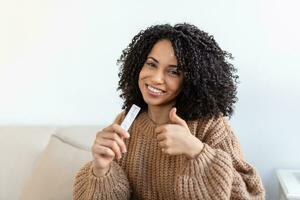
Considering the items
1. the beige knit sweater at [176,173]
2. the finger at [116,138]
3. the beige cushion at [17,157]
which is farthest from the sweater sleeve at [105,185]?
the beige cushion at [17,157]

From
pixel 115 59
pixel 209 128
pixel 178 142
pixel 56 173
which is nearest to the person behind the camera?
pixel 178 142

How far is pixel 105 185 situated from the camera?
3.16ft

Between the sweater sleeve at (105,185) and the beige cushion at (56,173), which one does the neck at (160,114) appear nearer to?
the sweater sleeve at (105,185)

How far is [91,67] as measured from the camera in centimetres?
146

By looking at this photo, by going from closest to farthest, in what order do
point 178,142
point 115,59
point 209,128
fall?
point 178,142
point 209,128
point 115,59

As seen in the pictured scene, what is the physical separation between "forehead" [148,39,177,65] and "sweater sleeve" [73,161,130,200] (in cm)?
26

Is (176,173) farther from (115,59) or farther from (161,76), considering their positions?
(115,59)

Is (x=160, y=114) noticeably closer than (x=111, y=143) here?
No

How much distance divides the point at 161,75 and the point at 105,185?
0.27 m

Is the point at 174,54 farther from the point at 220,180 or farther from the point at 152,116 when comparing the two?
the point at 220,180

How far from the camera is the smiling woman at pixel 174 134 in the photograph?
2.91 feet

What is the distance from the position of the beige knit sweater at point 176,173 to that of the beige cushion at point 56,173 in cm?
25

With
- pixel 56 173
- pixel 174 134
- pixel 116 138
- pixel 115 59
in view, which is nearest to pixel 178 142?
pixel 174 134

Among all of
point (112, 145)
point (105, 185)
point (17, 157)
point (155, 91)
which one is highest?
point (155, 91)
